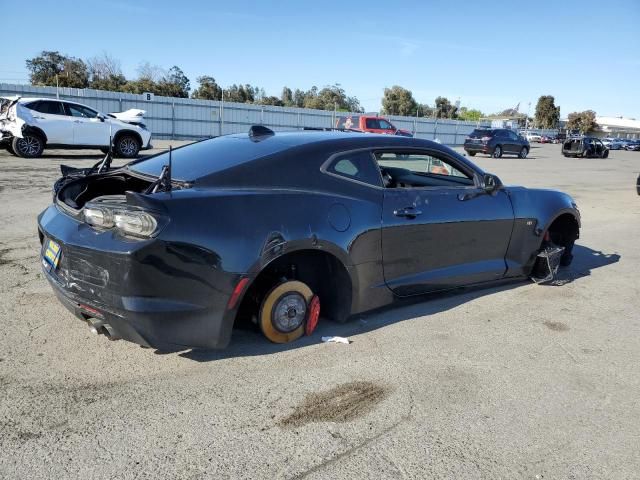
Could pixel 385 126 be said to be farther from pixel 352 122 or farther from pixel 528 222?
pixel 528 222

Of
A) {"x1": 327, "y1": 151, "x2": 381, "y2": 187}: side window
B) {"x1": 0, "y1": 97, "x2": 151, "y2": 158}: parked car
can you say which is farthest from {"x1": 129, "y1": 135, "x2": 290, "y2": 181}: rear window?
{"x1": 0, "y1": 97, "x2": 151, "y2": 158}: parked car

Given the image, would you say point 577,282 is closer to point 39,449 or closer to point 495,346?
point 495,346

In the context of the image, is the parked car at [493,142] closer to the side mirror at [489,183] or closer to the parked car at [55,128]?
the parked car at [55,128]

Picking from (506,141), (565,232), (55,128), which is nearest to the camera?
(565,232)

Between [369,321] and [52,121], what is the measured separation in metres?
13.8

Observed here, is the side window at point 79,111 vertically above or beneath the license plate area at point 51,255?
above

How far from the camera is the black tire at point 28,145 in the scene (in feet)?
47.2

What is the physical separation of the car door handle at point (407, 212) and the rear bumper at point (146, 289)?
54.4 inches

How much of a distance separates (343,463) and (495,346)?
6.09 ft

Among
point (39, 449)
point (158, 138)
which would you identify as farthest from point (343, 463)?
point (158, 138)

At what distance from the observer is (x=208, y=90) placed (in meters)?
67.4

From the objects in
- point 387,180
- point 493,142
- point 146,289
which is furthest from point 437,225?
point 493,142

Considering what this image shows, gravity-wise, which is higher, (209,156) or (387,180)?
(209,156)

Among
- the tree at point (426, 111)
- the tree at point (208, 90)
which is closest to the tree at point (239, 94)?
the tree at point (208, 90)
